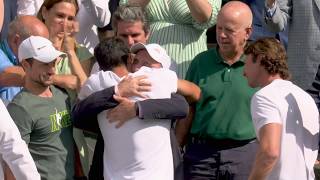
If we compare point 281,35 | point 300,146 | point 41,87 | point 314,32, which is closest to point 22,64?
point 41,87

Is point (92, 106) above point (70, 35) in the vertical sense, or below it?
below

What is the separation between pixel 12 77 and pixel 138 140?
38.8 inches

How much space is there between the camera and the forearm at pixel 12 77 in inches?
220

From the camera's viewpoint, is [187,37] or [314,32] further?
[314,32]

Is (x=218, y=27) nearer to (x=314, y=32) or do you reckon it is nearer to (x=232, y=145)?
(x=232, y=145)

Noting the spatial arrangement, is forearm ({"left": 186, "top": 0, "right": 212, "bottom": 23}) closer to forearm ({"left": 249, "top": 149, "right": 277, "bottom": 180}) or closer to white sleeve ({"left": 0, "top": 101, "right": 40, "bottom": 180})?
forearm ({"left": 249, "top": 149, "right": 277, "bottom": 180})

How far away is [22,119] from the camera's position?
A: 17.0 feet

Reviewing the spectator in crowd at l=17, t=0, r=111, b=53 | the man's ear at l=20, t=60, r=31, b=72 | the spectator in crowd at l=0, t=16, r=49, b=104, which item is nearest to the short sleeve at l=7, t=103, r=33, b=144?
the man's ear at l=20, t=60, r=31, b=72

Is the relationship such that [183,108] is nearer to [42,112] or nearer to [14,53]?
[42,112]

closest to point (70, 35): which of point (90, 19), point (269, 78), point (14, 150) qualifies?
point (90, 19)

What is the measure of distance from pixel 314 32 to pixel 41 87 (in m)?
2.45

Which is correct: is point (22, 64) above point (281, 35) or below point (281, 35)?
above

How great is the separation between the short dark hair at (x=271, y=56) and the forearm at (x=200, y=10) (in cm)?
99

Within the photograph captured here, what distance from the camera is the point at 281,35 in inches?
314
